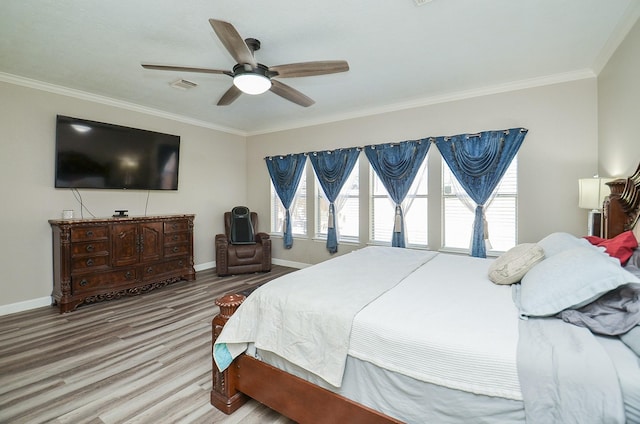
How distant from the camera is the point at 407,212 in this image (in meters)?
4.32

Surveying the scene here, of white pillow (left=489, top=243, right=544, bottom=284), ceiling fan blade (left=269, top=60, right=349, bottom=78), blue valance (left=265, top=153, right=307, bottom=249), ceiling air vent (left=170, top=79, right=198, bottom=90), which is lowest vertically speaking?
white pillow (left=489, top=243, right=544, bottom=284)

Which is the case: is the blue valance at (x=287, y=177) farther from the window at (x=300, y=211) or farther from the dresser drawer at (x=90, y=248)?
the dresser drawer at (x=90, y=248)

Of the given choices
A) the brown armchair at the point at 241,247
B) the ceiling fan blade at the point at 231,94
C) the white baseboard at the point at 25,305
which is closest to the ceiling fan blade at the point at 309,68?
the ceiling fan blade at the point at 231,94

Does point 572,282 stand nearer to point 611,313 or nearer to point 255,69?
point 611,313

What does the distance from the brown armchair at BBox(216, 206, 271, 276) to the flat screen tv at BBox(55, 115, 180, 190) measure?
1144mm

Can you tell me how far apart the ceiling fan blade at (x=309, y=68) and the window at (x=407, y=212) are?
91.3 inches

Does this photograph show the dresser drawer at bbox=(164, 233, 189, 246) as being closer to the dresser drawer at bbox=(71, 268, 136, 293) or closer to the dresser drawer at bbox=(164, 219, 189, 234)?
the dresser drawer at bbox=(164, 219, 189, 234)

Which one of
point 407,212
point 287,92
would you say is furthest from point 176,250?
point 407,212

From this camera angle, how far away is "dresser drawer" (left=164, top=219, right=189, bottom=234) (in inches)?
171

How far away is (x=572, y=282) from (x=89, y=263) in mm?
4625

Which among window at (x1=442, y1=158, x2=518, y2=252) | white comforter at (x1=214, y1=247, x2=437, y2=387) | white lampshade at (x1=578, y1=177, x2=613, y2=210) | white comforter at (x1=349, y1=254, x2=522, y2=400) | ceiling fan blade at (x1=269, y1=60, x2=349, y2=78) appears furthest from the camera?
window at (x1=442, y1=158, x2=518, y2=252)

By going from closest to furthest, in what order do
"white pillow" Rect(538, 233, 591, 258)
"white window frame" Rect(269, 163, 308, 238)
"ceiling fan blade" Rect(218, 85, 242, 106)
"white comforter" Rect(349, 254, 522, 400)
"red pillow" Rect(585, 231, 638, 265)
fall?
"white comforter" Rect(349, 254, 522, 400), "red pillow" Rect(585, 231, 638, 265), "white pillow" Rect(538, 233, 591, 258), "ceiling fan blade" Rect(218, 85, 242, 106), "white window frame" Rect(269, 163, 308, 238)

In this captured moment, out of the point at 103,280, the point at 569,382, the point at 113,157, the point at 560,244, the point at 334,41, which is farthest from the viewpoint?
the point at 113,157

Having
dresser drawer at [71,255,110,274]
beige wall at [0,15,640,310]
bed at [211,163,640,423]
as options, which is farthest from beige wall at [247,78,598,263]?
dresser drawer at [71,255,110,274]
